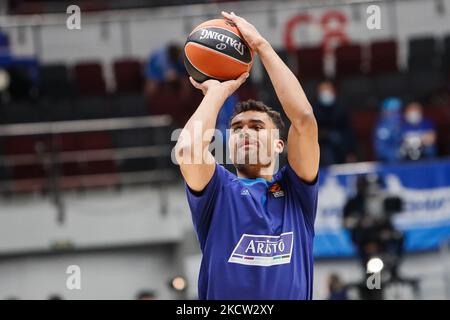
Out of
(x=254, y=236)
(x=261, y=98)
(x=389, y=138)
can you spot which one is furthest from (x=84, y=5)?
(x=254, y=236)

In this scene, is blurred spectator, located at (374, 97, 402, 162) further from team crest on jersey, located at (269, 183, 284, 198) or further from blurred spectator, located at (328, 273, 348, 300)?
team crest on jersey, located at (269, 183, 284, 198)

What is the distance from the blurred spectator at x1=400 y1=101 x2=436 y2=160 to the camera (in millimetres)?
11828

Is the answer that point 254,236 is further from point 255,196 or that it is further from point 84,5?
point 84,5

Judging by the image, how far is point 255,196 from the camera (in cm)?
409

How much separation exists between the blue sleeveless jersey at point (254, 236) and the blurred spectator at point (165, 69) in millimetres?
9152

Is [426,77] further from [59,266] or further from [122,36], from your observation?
[59,266]

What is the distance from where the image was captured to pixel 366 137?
1267 centimetres

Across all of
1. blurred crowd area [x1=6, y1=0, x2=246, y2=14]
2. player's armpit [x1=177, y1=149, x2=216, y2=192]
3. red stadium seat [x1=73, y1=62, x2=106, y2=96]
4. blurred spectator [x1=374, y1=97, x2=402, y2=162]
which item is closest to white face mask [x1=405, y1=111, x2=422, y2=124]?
blurred spectator [x1=374, y1=97, x2=402, y2=162]

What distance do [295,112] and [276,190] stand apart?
0.37m

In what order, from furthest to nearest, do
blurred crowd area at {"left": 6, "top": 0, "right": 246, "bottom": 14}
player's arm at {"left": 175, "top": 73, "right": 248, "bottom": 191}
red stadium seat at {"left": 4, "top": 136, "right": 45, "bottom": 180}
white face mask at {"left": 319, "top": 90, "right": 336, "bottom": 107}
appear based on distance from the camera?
blurred crowd area at {"left": 6, "top": 0, "right": 246, "bottom": 14}, white face mask at {"left": 319, "top": 90, "right": 336, "bottom": 107}, red stadium seat at {"left": 4, "top": 136, "right": 45, "bottom": 180}, player's arm at {"left": 175, "top": 73, "right": 248, "bottom": 191}

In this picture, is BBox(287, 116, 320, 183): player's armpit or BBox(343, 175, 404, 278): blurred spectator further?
BBox(343, 175, 404, 278): blurred spectator

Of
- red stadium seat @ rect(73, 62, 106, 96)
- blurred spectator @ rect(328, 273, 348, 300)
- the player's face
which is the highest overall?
red stadium seat @ rect(73, 62, 106, 96)

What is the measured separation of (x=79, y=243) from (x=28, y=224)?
67 cm

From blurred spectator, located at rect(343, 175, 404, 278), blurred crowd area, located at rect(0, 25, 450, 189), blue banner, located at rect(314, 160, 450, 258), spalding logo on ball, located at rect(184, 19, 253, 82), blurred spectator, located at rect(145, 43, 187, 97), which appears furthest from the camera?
blurred spectator, located at rect(145, 43, 187, 97)
